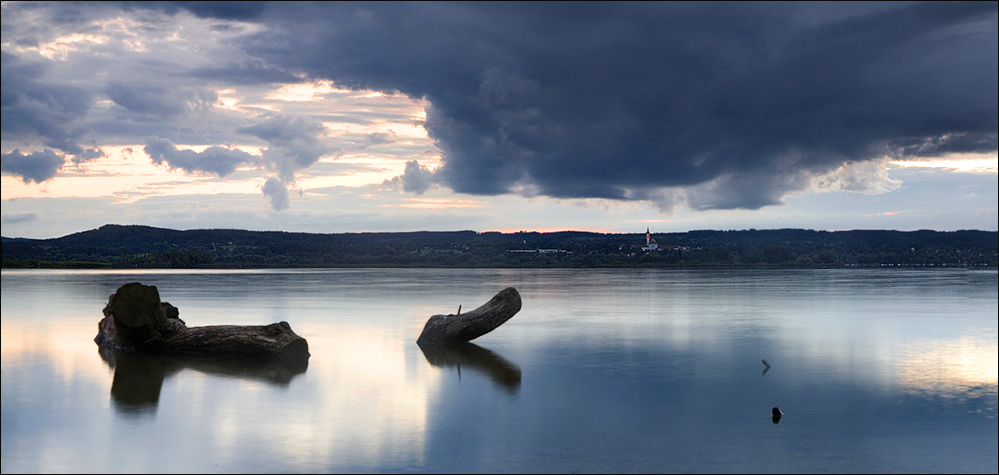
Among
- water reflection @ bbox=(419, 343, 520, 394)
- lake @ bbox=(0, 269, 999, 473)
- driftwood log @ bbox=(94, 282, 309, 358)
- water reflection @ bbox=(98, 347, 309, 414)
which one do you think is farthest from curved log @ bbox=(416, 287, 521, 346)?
water reflection @ bbox=(98, 347, 309, 414)

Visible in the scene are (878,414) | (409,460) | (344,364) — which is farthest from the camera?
(344,364)

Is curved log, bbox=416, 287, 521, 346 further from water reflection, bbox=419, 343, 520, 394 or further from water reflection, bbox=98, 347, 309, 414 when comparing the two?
water reflection, bbox=98, 347, 309, 414

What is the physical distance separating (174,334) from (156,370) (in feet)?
7.21

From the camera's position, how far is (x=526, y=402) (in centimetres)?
1143

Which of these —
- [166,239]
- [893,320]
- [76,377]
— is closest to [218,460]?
[76,377]

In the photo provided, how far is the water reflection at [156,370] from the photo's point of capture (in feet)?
37.9

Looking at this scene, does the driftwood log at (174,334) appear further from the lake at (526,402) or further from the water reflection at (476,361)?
the water reflection at (476,361)

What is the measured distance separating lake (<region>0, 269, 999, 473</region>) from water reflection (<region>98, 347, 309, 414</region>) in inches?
2.8

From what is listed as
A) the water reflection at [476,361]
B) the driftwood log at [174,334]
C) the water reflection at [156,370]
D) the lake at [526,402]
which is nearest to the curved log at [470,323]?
the water reflection at [476,361]

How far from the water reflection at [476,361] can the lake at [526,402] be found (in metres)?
0.08

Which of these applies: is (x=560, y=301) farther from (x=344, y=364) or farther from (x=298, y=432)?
Result: (x=298, y=432)

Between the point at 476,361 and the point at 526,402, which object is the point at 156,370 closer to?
the point at 476,361

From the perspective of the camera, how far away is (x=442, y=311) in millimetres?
28281

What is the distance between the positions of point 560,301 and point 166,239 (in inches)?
3941
